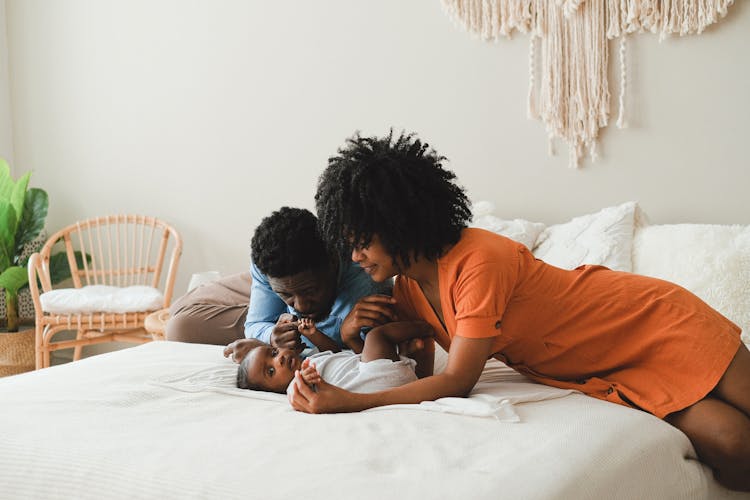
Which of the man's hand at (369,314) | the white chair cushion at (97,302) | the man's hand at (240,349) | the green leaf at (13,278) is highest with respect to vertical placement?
the man's hand at (369,314)

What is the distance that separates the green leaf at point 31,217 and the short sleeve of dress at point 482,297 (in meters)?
2.86

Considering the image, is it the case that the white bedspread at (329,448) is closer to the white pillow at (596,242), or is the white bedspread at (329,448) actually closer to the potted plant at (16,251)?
the white pillow at (596,242)

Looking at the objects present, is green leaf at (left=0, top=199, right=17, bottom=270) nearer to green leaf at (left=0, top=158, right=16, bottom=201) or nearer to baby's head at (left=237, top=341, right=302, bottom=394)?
green leaf at (left=0, top=158, right=16, bottom=201)

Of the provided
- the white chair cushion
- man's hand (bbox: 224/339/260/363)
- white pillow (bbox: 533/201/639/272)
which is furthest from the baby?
the white chair cushion

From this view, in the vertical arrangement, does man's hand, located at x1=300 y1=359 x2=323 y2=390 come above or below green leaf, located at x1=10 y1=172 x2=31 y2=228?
below

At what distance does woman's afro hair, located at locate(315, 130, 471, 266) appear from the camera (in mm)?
1457

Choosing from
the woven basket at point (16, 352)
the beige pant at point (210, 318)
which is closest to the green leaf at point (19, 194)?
the woven basket at point (16, 352)

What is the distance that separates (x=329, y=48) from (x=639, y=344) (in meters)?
2.04

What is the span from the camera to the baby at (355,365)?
153 centimetres

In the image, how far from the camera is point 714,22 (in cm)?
229

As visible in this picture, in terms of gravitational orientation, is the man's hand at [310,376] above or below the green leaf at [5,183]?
below

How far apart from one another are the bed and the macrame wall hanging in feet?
3.89

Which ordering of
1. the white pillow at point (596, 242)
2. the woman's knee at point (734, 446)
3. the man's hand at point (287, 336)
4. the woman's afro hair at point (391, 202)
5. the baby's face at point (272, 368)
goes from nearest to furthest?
the woman's knee at point (734, 446) → the woman's afro hair at point (391, 202) → the baby's face at point (272, 368) → the man's hand at point (287, 336) → the white pillow at point (596, 242)

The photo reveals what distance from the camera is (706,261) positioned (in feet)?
6.57
